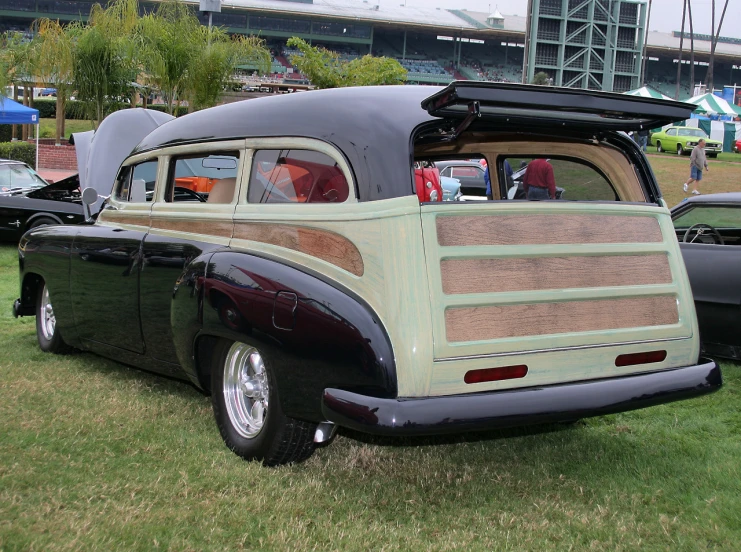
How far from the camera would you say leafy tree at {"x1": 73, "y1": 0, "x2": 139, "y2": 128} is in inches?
1034

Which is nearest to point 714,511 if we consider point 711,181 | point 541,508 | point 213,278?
point 541,508

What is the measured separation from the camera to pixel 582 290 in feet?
12.2

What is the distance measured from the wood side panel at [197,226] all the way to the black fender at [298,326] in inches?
10.6

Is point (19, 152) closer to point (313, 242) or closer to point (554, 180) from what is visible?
point (554, 180)

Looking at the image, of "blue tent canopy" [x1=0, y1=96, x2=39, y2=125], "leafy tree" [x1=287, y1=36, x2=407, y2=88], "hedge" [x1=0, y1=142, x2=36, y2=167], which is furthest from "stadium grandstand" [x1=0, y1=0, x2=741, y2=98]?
"blue tent canopy" [x1=0, y1=96, x2=39, y2=125]

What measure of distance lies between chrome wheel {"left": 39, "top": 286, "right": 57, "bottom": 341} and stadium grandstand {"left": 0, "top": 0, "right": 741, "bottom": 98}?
213ft

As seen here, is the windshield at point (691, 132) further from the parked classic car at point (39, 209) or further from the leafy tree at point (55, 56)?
the parked classic car at point (39, 209)

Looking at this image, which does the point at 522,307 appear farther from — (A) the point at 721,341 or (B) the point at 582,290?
(A) the point at 721,341

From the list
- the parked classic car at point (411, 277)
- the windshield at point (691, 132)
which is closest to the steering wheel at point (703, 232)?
the parked classic car at point (411, 277)

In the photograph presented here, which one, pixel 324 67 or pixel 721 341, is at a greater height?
pixel 324 67

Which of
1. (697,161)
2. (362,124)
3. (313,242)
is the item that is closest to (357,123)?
(362,124)

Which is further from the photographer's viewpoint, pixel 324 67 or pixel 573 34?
pixel 573 34

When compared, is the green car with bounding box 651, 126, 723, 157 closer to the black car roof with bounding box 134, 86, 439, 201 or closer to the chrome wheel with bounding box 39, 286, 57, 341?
the chrome wheel with bounding box 39, 286, 57, 341

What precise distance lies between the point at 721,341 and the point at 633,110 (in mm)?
2824
